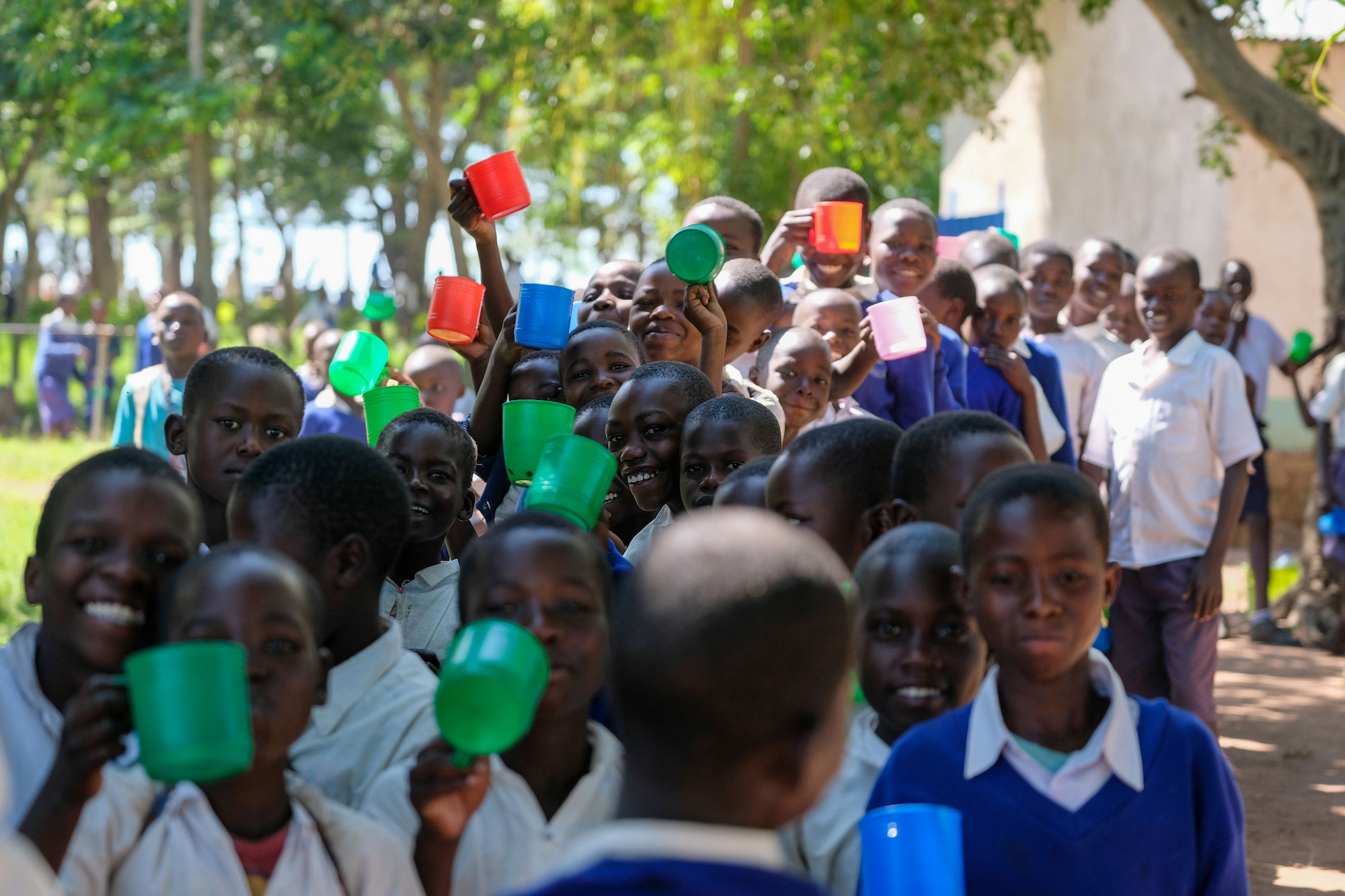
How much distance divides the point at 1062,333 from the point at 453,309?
11.4 feet

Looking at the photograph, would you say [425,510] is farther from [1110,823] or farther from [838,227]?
[838,227]

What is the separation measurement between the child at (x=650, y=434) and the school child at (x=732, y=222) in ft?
6.11

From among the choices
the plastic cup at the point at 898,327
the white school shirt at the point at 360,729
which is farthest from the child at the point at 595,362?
the white school shirt at the point at 360,729

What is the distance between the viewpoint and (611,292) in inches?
201

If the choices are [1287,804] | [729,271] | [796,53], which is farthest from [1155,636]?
[796,53]

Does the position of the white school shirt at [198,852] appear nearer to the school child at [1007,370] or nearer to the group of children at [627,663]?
the group of children at [627,663]

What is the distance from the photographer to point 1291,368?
8219 millimetres

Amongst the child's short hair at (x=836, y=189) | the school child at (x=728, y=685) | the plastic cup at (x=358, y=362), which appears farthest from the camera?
the child's short hair at (x=836, y=189)

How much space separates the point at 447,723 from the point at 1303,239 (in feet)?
38.2

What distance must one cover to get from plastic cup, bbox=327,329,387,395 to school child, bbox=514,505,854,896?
2935 millimetres

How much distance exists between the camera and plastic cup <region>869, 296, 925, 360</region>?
4.19m

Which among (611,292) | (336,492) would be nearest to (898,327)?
(611,292)

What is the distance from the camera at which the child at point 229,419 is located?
341 centimetres

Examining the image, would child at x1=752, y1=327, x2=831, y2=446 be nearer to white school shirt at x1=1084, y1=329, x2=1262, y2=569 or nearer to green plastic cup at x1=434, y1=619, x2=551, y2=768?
white school shirt at x1=1084, y1=329, x2=1262, y2=569
